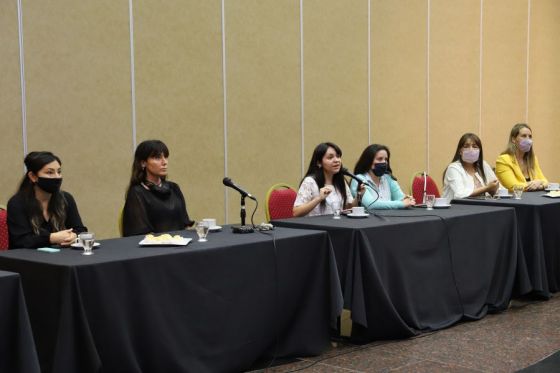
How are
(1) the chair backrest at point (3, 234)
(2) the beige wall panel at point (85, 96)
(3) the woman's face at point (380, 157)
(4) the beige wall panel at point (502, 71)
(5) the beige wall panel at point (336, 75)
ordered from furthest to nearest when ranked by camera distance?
1. (4) the beige wall panel at point (502, 71)
2. (5) the beige wall panel at point (336, 75)
3. (2) the beige wall panel at point (85, 96)
4. (3) the woman's face at point (380, 157)
5. (1) the chair backrest at point (3, 234)

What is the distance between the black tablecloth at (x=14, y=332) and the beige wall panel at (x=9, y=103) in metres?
2.40

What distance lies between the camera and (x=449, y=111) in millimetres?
7816

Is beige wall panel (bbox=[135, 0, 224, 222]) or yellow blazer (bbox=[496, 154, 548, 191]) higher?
beige wall panel (bbox=[135, 0, 224, 222])

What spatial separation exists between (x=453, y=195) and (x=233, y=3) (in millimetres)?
2375

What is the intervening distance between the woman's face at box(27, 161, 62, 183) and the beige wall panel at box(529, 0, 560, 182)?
7245 mm

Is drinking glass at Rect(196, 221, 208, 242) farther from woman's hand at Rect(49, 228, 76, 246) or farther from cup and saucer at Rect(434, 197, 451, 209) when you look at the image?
cup and saucer at Rect(434, 197, 451, 209)

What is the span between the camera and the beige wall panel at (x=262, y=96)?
578 centimetres

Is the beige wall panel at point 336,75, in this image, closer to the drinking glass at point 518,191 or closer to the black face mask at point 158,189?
the drinking glass at point 518,191

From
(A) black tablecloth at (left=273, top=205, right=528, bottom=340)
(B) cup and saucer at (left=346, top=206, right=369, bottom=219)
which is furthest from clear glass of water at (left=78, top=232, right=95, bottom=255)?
(B) cup and saucer at (left=346, top=206, right=369, bottom=219)

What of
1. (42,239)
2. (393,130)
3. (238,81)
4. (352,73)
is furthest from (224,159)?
(42,239)

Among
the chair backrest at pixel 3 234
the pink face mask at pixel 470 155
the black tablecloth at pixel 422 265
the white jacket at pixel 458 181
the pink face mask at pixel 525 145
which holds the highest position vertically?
the pink face mask at pixel 525 145

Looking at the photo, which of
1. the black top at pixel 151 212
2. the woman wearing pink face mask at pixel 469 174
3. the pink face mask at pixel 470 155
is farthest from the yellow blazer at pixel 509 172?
A: the black top at pixel 151 212

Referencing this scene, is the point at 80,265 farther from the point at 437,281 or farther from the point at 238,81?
the point at 238,81

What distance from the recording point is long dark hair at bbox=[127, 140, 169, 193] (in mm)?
3670
